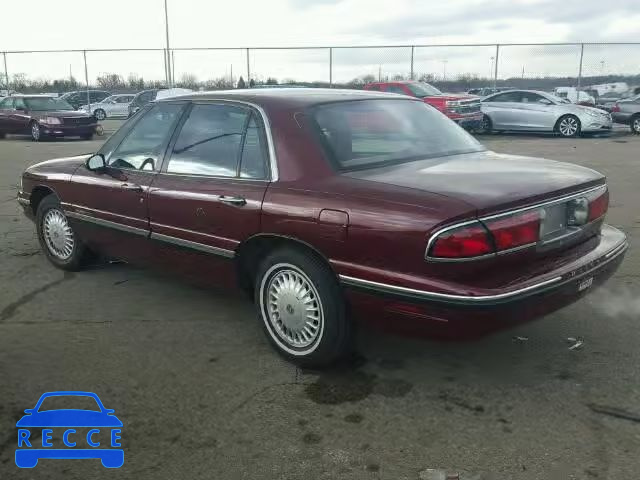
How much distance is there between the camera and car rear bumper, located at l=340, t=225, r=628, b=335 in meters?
2.84

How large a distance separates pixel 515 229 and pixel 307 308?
1160mm

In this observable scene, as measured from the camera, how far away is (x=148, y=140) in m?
4.38

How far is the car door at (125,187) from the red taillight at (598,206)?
2.58 m

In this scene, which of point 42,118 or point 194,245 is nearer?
point 194,245

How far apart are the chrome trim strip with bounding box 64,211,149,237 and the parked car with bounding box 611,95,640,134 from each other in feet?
57.7

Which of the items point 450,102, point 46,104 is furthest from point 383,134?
point 46,104

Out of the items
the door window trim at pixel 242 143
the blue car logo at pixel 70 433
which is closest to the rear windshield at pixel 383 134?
the door window trim at pixel 242 143

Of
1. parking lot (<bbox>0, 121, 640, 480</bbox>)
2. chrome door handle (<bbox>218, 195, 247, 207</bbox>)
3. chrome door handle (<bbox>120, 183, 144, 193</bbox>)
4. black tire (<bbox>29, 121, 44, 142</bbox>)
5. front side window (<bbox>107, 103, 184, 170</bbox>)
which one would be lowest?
parking lot (<bbox>0, 121, 640, 480</bbox>)

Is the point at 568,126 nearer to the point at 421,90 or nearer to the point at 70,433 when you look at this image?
the point at 421,90

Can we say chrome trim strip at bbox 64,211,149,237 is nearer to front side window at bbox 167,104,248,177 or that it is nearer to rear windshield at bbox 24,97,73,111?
front side window at bbox 167,104,248,177

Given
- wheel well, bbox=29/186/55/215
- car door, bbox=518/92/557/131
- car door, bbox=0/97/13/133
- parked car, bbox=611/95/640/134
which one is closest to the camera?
wheel well, bbox=29/186/55/215

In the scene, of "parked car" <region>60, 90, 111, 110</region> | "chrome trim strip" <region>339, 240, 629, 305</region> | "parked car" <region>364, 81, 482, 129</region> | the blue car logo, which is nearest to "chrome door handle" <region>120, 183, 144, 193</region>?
the blue car logo

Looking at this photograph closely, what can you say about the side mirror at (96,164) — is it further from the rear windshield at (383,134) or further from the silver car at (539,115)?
the silver car at (539,115)

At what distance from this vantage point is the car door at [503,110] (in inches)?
719
